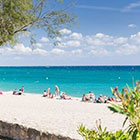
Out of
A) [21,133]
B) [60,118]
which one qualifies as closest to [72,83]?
[60,118]

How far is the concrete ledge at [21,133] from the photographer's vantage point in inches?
293

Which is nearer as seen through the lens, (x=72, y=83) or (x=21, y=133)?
(x=21, y=133)

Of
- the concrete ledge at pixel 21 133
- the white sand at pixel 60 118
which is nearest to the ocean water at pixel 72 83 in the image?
the white sand at pixel 60 118

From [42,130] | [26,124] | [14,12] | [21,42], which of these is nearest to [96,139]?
[42,130]

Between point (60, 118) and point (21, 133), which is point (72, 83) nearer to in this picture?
point (60, 118)

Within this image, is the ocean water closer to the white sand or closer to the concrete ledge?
the white sand

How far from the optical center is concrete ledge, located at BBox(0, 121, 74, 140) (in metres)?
7.44

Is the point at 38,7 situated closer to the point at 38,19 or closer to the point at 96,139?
the point at 38,19

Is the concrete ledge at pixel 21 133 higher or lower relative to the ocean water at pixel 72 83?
lower

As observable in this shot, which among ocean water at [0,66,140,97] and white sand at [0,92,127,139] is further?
ocean water at [0,66,140,97]

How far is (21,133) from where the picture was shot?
8.10m

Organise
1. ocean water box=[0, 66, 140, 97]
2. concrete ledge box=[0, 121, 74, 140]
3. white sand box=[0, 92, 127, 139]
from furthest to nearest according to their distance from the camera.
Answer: ocean water box=[0, 66, 140, 97], white sand box=[0, 92, 127, 139], concrete ledge box=[0, 121, 74, 140]

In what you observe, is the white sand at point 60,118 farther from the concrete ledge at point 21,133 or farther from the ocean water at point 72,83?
the ocean water at point 72,83

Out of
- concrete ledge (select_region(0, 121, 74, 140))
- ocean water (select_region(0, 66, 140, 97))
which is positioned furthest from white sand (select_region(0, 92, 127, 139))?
ocean water (select_region(0, 66, 140, 97))
